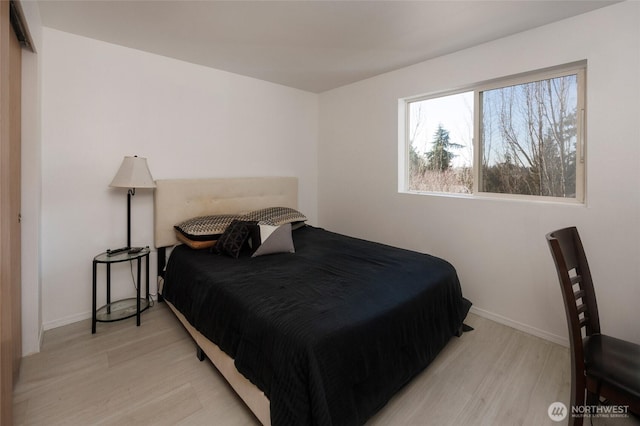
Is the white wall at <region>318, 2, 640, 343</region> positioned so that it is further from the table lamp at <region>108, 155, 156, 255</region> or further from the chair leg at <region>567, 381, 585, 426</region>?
the table lamp at <region>108, 155, 156, 255</region>

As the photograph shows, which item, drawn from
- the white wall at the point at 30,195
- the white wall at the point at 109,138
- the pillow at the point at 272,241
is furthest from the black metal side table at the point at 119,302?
the pillow at the point at 272,241

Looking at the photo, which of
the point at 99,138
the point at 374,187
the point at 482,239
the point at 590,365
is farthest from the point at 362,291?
the point at 99,138

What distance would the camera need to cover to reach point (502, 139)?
2.69m

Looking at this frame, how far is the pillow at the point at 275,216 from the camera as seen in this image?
312cm

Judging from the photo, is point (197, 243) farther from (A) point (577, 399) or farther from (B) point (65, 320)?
(A) point (577, 399)

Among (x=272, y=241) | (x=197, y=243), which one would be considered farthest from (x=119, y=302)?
(x=272, y=241)

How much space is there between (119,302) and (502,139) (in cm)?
380

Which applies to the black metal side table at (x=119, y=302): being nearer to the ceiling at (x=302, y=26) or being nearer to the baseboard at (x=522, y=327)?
the ceiling at (x=302, y=26)

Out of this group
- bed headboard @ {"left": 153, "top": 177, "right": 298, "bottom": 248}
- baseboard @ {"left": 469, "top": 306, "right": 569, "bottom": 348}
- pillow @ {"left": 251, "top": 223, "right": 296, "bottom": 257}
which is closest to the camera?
baseboard @ {"left": 469, "top": 306, "right": 569, "bottom": 348}

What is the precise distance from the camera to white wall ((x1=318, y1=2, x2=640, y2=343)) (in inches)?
77.9

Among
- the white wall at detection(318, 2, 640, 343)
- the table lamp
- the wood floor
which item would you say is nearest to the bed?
the wood floor

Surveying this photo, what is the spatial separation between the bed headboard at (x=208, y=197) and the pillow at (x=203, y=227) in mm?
134

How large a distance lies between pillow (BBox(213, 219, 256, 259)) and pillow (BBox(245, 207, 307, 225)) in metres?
0.41

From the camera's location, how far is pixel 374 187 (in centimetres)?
355
